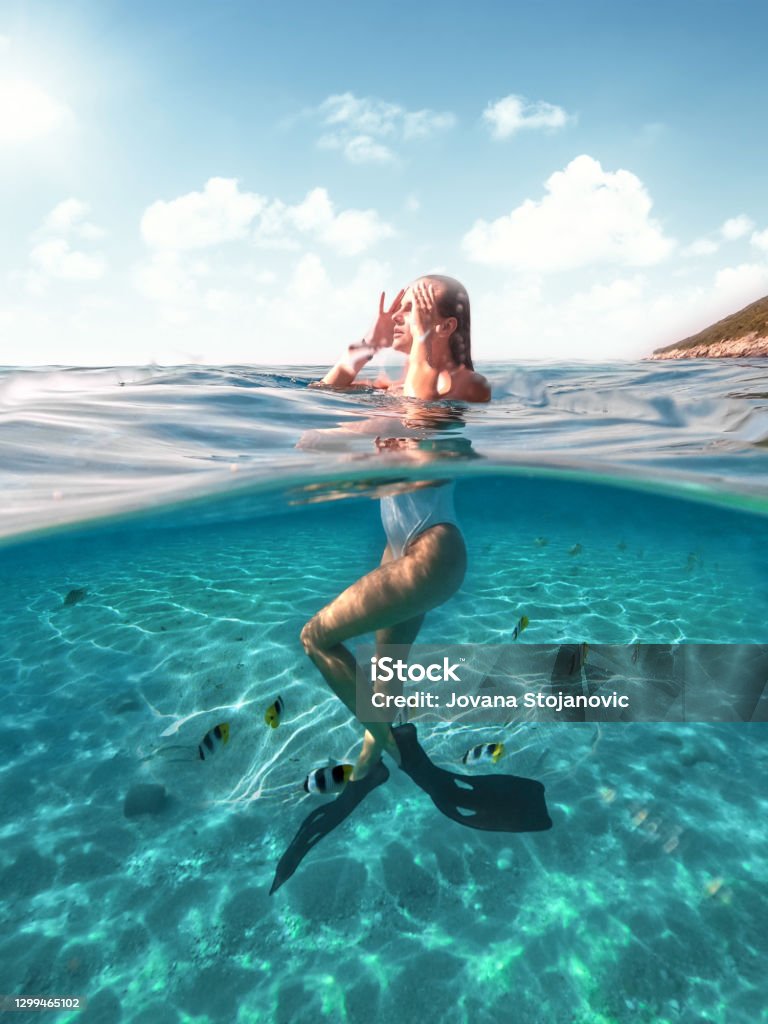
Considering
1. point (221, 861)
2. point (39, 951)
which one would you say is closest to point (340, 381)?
point (221, 861)

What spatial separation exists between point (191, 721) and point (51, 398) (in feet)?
21.1

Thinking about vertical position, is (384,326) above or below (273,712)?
above

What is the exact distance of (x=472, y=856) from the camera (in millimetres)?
5730

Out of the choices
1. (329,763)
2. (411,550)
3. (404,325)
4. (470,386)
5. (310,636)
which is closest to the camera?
(411,550)

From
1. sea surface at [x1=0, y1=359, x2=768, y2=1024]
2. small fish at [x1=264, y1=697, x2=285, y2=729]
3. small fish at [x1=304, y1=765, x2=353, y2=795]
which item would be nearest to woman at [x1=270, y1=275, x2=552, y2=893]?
sea surface at [x1=0, y1=359, x2=768, y2=1024]

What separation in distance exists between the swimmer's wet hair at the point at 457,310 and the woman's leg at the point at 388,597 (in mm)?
2117

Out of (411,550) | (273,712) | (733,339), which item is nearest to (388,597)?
(411,550)

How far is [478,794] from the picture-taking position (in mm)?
6516

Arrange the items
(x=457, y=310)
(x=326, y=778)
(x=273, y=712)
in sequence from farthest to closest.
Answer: (x=457, y=310) < (x=273, y=712) < (x=326, y=778)

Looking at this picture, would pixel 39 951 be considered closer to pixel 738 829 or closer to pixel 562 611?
pixel 738 829

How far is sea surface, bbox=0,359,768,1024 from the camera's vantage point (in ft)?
14.9

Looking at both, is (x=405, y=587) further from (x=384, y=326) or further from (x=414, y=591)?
(x=384, y=326)

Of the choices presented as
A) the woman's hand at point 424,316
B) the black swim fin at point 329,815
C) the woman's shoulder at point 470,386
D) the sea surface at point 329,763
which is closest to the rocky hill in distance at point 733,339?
the sea surface at point 329,763

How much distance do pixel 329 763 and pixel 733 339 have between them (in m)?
25.9
